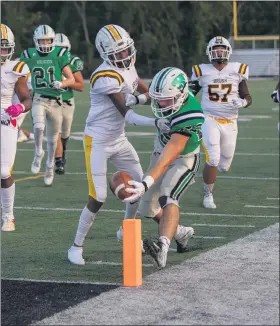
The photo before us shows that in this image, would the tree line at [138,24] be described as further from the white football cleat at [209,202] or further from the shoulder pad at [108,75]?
the shoulder pad at [108,75]

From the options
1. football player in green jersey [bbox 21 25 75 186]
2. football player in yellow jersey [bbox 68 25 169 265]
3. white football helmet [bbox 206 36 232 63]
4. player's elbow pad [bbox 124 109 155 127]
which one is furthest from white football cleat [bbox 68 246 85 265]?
football player in green jersey [bbox 21 25 75 186]

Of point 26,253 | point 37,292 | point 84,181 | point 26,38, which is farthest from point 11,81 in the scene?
point 26,38

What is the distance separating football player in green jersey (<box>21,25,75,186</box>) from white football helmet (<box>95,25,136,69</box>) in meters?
4.07

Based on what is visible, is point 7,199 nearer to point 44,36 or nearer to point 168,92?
point 168,92

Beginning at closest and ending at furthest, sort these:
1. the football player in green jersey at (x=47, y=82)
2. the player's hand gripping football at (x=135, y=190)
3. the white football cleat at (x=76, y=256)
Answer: the player's hand gripping football at (x=135, y=190), the white football cleat at (x=76, y=256), the football player in green jersey at (x=47, y=82)

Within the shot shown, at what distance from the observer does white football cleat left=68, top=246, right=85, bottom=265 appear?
6652mm

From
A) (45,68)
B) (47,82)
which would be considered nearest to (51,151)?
(47,82)

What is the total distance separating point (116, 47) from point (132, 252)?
1.56m

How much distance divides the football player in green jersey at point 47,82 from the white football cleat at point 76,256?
4203 mm

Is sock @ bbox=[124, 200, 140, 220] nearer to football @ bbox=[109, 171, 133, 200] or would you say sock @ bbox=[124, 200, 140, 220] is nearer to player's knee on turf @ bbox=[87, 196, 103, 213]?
player's knee on turf @ bbox=[87, 196, 103, 213]

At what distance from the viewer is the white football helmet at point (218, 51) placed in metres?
9.46

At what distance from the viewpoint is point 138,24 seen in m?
43.8

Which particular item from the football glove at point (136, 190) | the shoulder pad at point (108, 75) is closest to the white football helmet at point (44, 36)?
the shoulder pad at point (108, 75)

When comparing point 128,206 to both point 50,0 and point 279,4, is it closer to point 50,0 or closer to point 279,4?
point 50,0
